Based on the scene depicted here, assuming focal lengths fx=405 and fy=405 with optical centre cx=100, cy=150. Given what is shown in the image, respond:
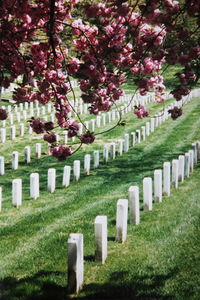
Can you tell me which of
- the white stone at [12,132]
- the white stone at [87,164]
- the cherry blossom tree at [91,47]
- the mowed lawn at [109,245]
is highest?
the cherry blossom tree at [91,47]

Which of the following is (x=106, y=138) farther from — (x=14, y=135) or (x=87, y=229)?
(x=87, y=229)

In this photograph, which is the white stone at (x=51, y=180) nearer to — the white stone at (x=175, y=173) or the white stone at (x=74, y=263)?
the white stone at (x=175, y=173)

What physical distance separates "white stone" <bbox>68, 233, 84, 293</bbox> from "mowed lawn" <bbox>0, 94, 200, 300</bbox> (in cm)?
12

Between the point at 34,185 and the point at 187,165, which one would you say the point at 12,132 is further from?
the point at 187,165

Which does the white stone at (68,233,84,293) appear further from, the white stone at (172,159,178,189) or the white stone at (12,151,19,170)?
the white stone at (12,151,19,170)

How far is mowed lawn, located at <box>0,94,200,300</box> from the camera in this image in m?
4.92

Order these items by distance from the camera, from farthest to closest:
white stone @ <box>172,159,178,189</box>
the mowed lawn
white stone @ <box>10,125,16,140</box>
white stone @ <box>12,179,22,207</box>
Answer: white stone @ <box>10,125,16,140</box> → white stone @ <box>172,159,178,189</box> → white stone @ <box>12,179,22,207</box> → the mowed lawn

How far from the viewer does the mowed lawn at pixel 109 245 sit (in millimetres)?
4918

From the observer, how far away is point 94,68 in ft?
17.3

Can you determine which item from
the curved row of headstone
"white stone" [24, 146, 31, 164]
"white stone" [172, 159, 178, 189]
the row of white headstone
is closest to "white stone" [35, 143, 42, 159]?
the curved row of headstone

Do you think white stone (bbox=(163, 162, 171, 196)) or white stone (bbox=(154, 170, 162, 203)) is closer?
white stone (bbox=(154, 170, 162, 203))

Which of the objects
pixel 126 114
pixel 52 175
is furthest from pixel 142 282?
pixel 126 114

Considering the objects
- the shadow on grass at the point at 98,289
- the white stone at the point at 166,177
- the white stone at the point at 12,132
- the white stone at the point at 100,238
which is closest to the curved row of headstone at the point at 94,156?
the white stone at the point at 166,177

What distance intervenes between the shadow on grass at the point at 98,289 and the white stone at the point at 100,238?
1.42ft
